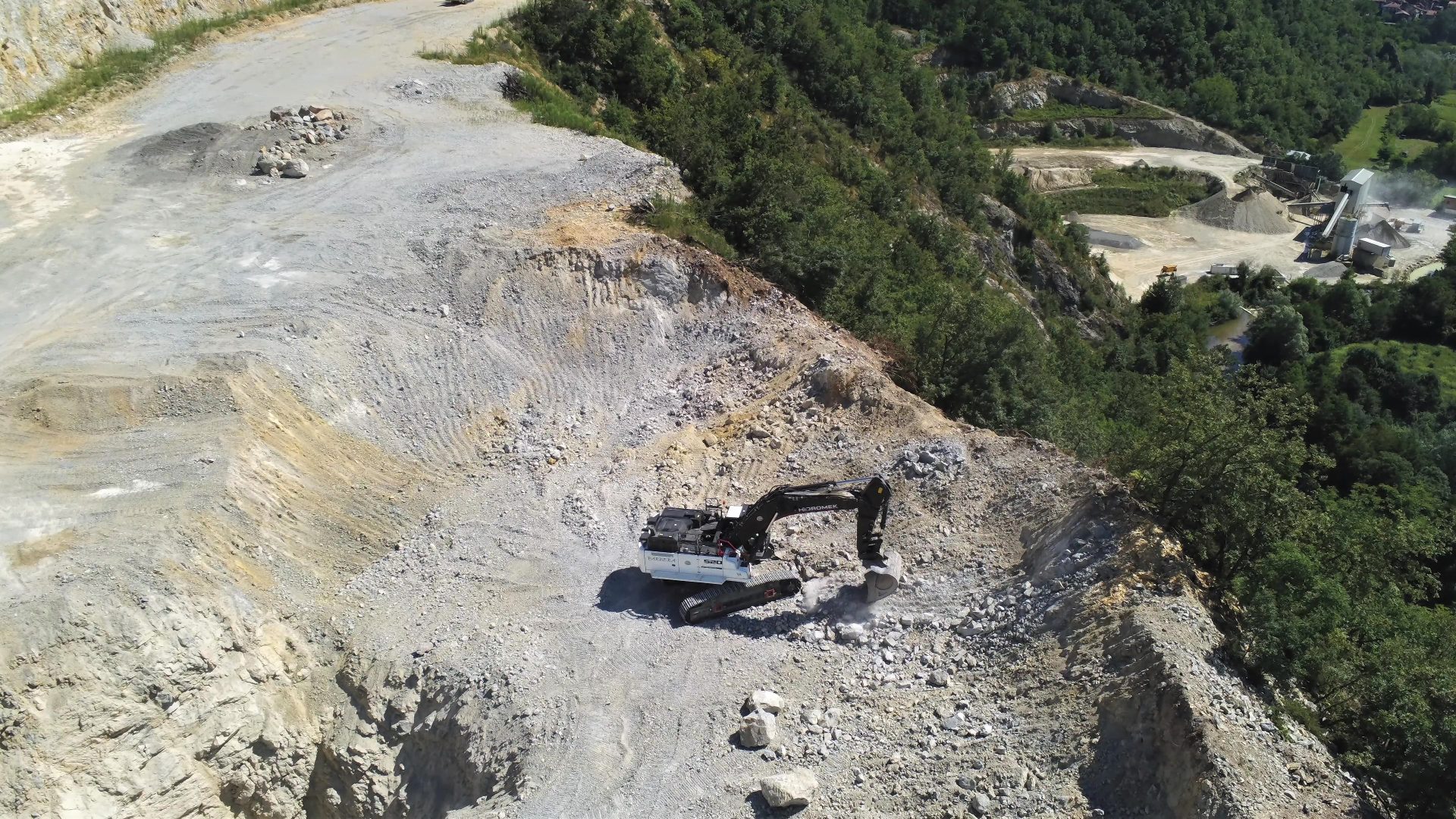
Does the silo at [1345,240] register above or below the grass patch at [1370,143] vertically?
above

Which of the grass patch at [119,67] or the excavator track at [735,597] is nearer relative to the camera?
the excavator track at [735,597]

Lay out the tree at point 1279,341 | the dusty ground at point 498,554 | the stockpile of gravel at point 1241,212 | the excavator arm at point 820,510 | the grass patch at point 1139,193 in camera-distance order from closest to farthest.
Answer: the dusty ground at point 498,554 → the excavator arm at point 820,510 → the tree at point 1279,341 → the stockpile of gravel at point 1241,212 → the grass patch at point 1139,193

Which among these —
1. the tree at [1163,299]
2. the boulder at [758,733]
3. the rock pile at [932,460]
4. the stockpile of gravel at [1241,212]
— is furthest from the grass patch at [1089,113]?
the boulder at [758,733]

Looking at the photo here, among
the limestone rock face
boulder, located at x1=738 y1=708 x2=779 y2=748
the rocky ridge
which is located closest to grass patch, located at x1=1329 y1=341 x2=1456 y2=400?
the rocky ridge

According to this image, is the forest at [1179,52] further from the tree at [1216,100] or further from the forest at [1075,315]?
the forest at [1075,315]

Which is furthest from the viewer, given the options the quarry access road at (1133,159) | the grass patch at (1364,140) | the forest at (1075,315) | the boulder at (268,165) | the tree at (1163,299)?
the grass patch at (1364,140)

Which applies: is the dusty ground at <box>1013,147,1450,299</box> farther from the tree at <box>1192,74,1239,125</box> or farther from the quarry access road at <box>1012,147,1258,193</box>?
the tree at <box>1192,74,1239,125</box>

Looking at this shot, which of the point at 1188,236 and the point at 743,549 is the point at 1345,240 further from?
the point at 743,549

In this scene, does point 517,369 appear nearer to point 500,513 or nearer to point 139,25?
point 500,513

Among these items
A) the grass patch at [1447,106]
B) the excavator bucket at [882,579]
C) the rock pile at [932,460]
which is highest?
the rock pile at [932,460]
